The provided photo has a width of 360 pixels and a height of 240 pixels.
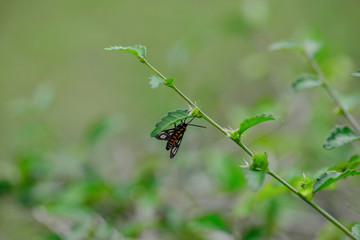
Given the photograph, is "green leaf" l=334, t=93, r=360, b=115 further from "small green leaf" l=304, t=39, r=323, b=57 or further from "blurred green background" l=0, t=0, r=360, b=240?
"small green leaf" l=304, t=39, r=323, b=57

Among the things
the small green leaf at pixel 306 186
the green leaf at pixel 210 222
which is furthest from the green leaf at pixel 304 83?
the green leaf at pixel 210 222

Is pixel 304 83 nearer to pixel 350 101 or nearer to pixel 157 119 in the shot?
pixel 350 101

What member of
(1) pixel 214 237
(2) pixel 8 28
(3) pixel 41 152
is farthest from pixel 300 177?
(2) pixel 8 28

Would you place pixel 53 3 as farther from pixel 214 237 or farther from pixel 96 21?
pixel 214 237

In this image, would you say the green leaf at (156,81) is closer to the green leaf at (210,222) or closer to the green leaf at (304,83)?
the green leaf at (304,83)

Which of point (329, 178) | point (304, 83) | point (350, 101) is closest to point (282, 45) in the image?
point (304, 83)
